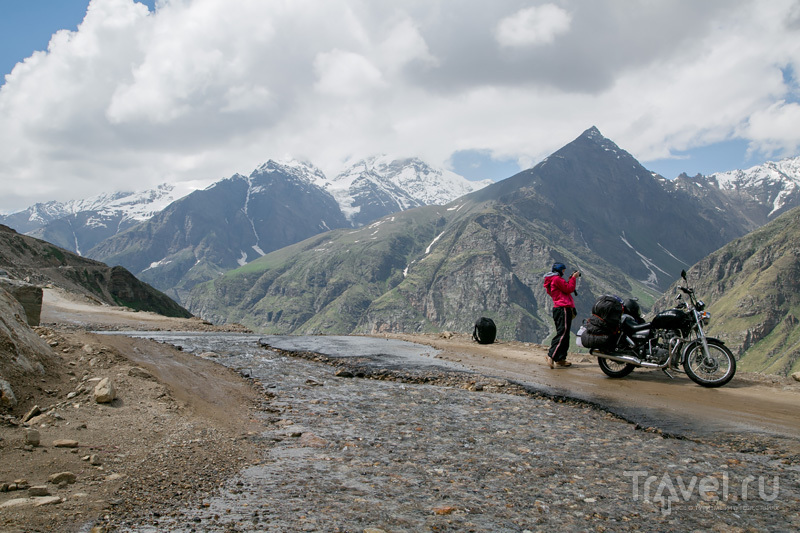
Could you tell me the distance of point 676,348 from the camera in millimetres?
13094

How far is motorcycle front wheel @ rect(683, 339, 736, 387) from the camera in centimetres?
1236

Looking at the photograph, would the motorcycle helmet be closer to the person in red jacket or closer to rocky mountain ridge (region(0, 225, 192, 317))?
the person in red jacket

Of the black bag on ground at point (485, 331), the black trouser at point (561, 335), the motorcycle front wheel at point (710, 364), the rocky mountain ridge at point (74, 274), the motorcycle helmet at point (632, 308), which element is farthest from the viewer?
the rocky mountain ridge at point (74, 274)

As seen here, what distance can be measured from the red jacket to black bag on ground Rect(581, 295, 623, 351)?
1412mm

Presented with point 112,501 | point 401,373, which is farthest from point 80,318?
point 112,501

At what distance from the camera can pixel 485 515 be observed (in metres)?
4.97

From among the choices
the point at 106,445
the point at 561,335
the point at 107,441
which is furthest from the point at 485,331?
the point at 106,445

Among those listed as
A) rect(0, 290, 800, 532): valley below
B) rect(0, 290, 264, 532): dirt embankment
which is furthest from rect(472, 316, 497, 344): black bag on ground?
rect(0, 290, 264, 532): dirt embankment

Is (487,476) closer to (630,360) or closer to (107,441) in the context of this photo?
(107,441)

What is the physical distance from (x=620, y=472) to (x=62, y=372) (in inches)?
374

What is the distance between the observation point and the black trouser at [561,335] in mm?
16109

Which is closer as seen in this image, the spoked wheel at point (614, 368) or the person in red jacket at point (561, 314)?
the spoked wheel at point (614, 368)

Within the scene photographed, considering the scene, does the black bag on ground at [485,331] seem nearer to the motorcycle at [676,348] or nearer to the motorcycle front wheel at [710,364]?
the motorcycle at [676,348]

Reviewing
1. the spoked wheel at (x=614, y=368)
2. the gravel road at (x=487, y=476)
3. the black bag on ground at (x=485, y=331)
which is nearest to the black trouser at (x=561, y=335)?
the spoked wheel at (x=614, y=368)
